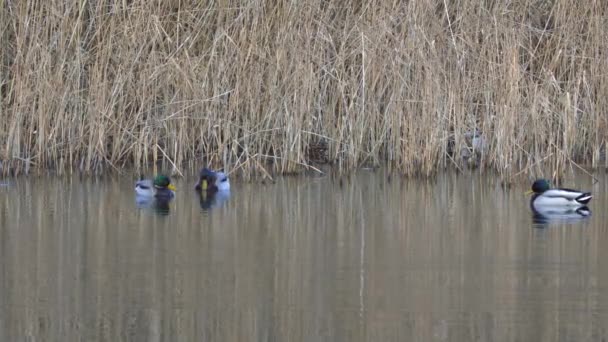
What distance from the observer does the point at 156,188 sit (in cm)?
1088

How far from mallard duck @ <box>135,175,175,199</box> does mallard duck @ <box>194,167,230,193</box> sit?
0.23 metres

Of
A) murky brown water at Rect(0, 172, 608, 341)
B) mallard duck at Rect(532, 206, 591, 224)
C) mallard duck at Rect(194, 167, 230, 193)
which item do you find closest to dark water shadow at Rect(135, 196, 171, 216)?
murky brown water at Rect(0, 172, 608, 341)

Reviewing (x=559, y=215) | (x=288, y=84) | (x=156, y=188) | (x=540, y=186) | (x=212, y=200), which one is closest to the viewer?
(x=559, y=215)

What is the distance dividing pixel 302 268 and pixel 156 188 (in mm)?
3780

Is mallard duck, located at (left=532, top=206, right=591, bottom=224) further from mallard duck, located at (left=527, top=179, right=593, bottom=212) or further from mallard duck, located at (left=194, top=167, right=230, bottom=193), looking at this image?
mallard duck, located at (left=194, top=167, right=230, bottom=193)

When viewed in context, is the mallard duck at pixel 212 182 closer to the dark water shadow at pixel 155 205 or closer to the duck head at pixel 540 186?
the dark water shadow at pixel 155 205

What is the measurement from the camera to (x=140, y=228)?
9.01 meters

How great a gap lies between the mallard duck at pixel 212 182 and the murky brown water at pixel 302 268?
0.12 meters

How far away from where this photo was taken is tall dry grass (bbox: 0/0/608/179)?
37.6 ft

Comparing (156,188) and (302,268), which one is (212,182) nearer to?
(156,188)

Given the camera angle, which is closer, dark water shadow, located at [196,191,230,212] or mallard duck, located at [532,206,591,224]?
mallard duck, located at [532,206,591,224]

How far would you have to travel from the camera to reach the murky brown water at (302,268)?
5.86 metres

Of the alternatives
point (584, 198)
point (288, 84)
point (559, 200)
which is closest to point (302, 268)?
point (559, 200)

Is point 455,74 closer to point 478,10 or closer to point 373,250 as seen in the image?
point 478,10
